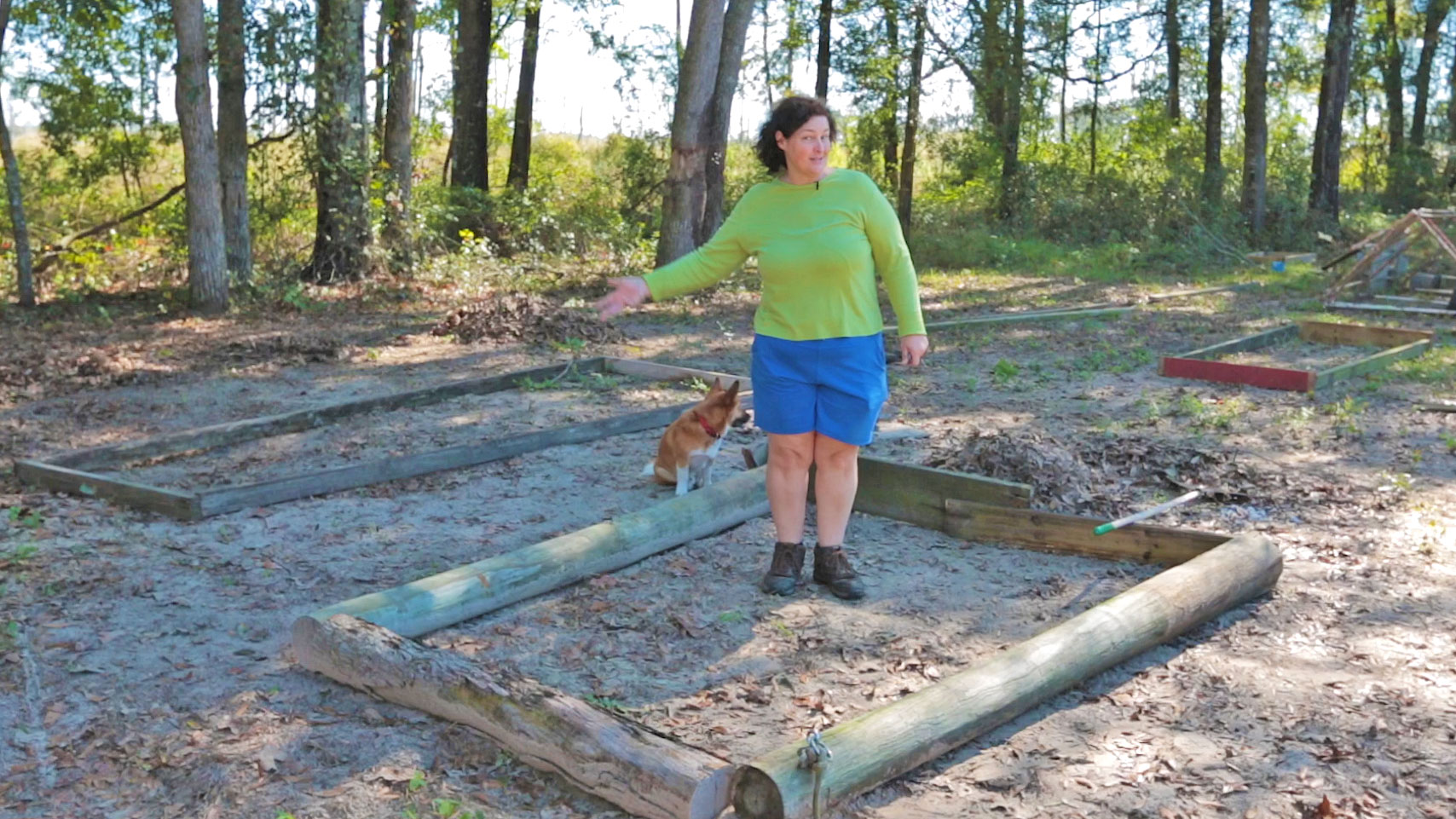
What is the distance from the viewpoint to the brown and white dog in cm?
628

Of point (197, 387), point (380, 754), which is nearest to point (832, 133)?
point (380, 754)

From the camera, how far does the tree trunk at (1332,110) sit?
24.0 meters

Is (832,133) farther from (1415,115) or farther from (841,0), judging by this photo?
(1415,115)

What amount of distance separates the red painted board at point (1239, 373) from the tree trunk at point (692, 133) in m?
7.37

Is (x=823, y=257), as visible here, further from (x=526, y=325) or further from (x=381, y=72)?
(x=381, y=72)

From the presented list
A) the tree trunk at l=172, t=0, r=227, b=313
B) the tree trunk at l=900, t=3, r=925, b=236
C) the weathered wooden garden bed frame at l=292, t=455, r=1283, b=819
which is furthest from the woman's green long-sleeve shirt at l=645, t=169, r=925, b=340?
the tree trunk at l=900, t=3, r=925, b=236

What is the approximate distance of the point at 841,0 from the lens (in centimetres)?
2527

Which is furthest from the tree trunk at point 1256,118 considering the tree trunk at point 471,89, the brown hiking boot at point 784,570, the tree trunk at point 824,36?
the brown hiking boot at point 784,570

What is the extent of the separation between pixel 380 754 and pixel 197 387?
691 centimetres

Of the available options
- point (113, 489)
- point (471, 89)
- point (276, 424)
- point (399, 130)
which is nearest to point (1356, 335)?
point (276, 424)

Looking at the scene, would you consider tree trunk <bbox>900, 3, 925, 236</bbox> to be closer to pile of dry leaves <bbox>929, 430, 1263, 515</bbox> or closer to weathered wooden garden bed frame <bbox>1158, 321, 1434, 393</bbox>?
weathered wooden garden bed frame <bbox>1158, 321, 1434, 393</bbox>

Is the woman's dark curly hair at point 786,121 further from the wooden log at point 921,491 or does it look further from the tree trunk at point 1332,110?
the tree trunk at point 1332,110

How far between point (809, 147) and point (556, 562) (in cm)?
189

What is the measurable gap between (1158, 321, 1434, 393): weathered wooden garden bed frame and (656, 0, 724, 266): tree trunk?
690cm
